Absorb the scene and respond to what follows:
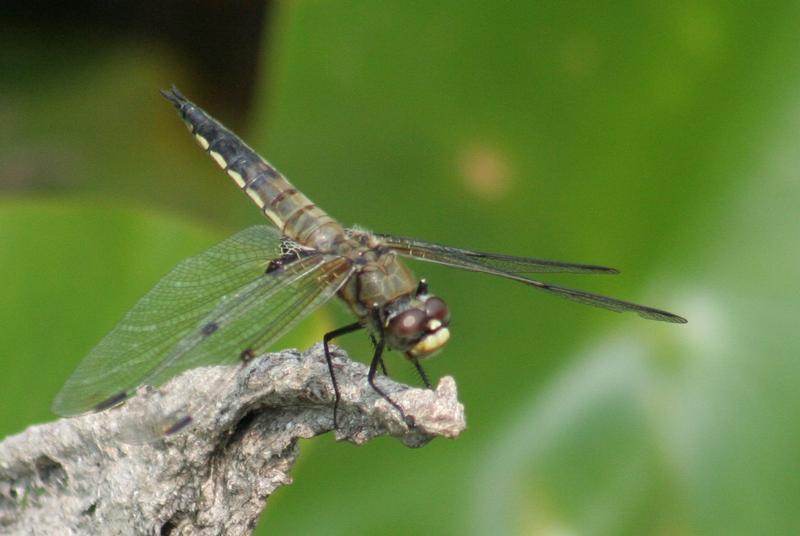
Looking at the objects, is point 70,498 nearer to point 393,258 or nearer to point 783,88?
point 393,258

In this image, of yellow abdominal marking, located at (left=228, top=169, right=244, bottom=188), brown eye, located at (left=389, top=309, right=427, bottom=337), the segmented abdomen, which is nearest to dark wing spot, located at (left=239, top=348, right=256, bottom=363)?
brown eye, located at (left=389, top=309, right=427, bottom=337)

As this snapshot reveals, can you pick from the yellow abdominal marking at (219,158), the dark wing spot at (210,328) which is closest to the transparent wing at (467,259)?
the dark wing spot at (210,328)

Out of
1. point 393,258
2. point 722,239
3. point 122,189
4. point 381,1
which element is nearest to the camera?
point 393,258

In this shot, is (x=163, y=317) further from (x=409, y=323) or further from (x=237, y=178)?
(x=237, y=178)

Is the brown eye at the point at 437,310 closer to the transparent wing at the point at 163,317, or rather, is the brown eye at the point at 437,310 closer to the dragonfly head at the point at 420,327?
the dragonfly head at the point at 420,327

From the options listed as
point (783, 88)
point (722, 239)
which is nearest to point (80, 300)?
point (722, 239)

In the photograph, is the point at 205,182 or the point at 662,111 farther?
the point at 205,182

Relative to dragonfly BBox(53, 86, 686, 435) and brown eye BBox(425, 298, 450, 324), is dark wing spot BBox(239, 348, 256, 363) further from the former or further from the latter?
brown eye BBox(425, 298, 450, 324)

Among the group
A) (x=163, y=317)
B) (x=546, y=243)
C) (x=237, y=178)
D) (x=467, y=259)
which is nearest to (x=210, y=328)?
(x=163, y=317)
